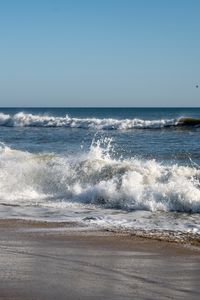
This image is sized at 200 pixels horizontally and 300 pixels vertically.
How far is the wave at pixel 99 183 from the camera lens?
1060cm

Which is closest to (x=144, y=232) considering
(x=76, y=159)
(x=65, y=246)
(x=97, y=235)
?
(x=97, y=235)

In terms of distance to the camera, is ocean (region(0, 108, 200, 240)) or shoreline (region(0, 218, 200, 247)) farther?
ocean (region(0, 108, 200, 240))

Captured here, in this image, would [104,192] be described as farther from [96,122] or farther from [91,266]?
[96,122]

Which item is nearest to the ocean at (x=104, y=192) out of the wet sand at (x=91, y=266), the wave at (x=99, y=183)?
the wave at (x=99, y=183)

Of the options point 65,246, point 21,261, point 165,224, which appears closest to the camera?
point 21,261

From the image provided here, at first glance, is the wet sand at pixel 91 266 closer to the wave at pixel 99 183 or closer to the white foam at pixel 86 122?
the wave at pixel 99 183

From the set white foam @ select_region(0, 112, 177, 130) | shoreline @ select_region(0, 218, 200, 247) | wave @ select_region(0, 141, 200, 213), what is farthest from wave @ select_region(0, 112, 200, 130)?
shoreline @ select_region(0, 218, 200, 247)

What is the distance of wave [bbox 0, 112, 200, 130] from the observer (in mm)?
36812

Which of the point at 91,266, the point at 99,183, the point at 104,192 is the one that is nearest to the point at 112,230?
the point at 91,266

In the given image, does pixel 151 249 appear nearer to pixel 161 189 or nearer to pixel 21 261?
pixel 21 261

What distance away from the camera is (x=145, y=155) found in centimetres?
1755

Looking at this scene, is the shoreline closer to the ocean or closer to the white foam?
the ocean

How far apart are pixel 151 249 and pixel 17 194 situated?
5.86 m

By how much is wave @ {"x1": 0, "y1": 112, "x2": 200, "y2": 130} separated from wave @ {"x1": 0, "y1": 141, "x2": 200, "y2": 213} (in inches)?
884
